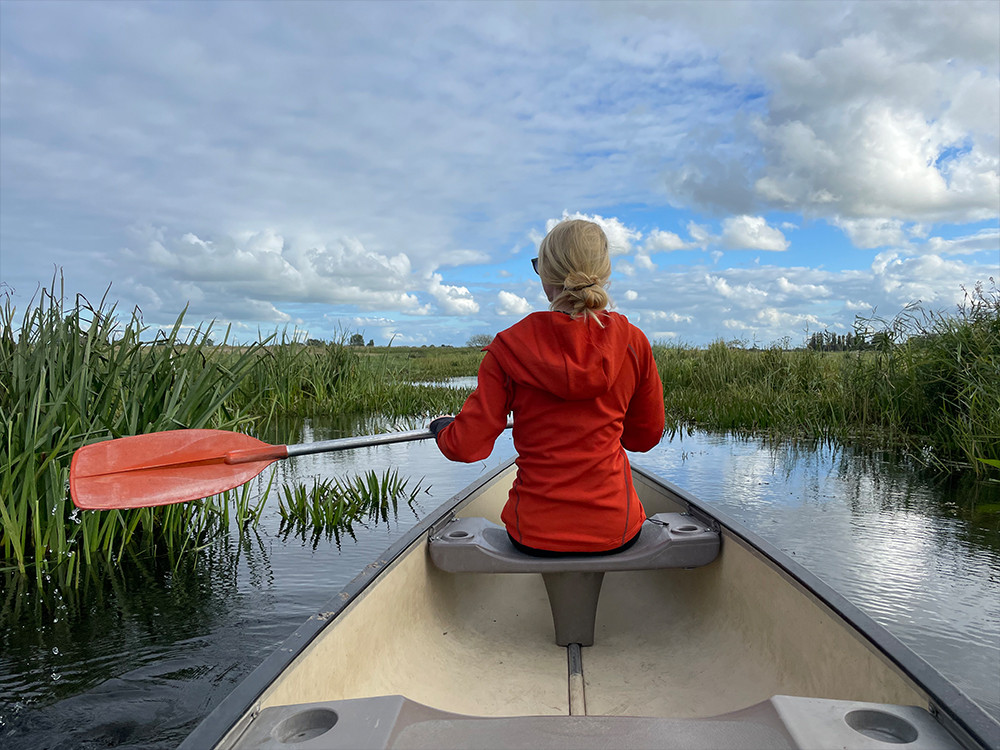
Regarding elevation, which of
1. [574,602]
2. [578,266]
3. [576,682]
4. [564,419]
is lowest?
[576,682]

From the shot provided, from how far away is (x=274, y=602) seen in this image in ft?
12.6

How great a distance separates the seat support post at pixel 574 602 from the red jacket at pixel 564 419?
241mm

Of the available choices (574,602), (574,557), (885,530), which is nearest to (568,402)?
(574,557)

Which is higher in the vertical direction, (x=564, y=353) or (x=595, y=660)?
(x=564, y=353)

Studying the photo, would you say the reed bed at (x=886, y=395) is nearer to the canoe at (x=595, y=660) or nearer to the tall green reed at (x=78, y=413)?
the canoe at (x=595, y=660)

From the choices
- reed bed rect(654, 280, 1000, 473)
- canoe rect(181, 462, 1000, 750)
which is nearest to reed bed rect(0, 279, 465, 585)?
canoe rect(181, 462, 1000, 750)

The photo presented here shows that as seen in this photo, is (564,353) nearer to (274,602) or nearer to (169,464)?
(169,464)

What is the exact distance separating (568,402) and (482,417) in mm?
286

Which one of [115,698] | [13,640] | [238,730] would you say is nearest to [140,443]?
[115,698]

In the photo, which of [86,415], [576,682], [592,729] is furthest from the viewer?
[86,415]

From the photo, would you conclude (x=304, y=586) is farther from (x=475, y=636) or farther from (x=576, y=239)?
(x=576, y=239)

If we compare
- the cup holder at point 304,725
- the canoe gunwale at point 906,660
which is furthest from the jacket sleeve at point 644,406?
the cup holder at point 304,725

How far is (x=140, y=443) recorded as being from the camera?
9.57ft

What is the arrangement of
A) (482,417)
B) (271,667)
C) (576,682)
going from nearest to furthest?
(271,667) → (482,417) → (576,682)
